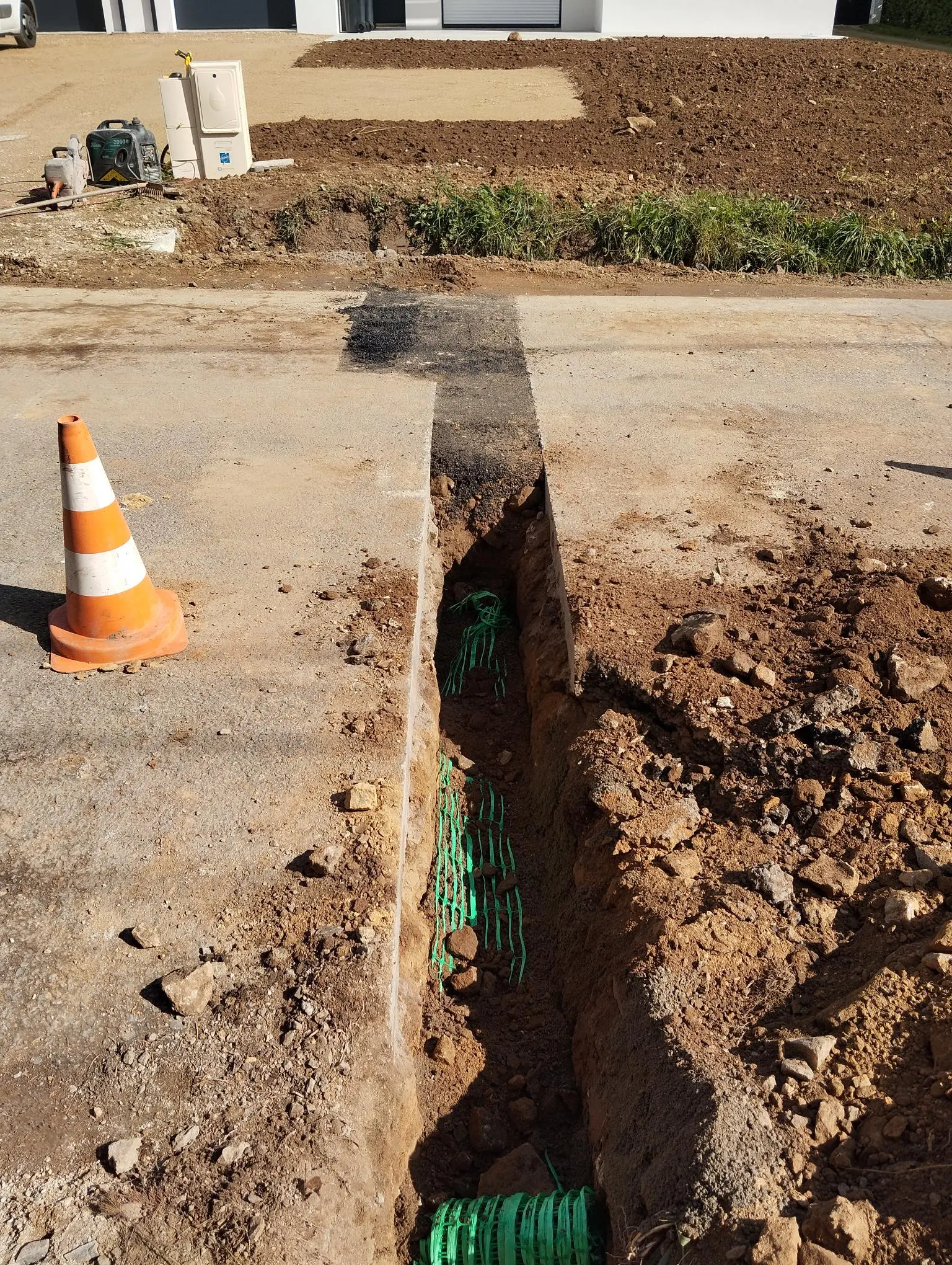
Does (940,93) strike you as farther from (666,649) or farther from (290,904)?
(290,904)

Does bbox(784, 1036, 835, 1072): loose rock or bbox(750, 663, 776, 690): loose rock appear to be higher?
bbox(784, 1036, 835, 1072): loose rock

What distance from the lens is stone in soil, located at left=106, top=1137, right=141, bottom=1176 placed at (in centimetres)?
239

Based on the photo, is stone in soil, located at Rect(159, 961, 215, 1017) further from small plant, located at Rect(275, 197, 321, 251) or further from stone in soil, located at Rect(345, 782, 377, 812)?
small plant, located at Rect(275, 197, 321, 251)

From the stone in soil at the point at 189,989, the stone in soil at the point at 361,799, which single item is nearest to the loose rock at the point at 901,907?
the stone in soil at the point at 361,799

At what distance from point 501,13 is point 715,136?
1243 centimetres

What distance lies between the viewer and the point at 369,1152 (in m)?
2.59

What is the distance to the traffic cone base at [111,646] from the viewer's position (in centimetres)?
399

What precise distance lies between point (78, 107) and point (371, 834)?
14036 millimetres

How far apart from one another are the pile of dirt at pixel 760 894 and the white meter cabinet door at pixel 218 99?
7.45m

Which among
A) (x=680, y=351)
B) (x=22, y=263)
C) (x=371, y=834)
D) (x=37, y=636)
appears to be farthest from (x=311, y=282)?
(x=371, y=834)

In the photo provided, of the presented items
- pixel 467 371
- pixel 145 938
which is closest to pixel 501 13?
pixel 467 371

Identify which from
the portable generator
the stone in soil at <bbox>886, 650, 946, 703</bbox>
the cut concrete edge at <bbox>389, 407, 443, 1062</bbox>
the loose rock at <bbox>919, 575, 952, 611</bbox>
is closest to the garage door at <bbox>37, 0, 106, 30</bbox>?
the portable generator

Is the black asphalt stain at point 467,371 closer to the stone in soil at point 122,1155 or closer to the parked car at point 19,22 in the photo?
the stone in soil at point 122,1155

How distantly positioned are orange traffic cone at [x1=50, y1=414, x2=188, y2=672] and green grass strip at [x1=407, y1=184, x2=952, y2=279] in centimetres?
639
